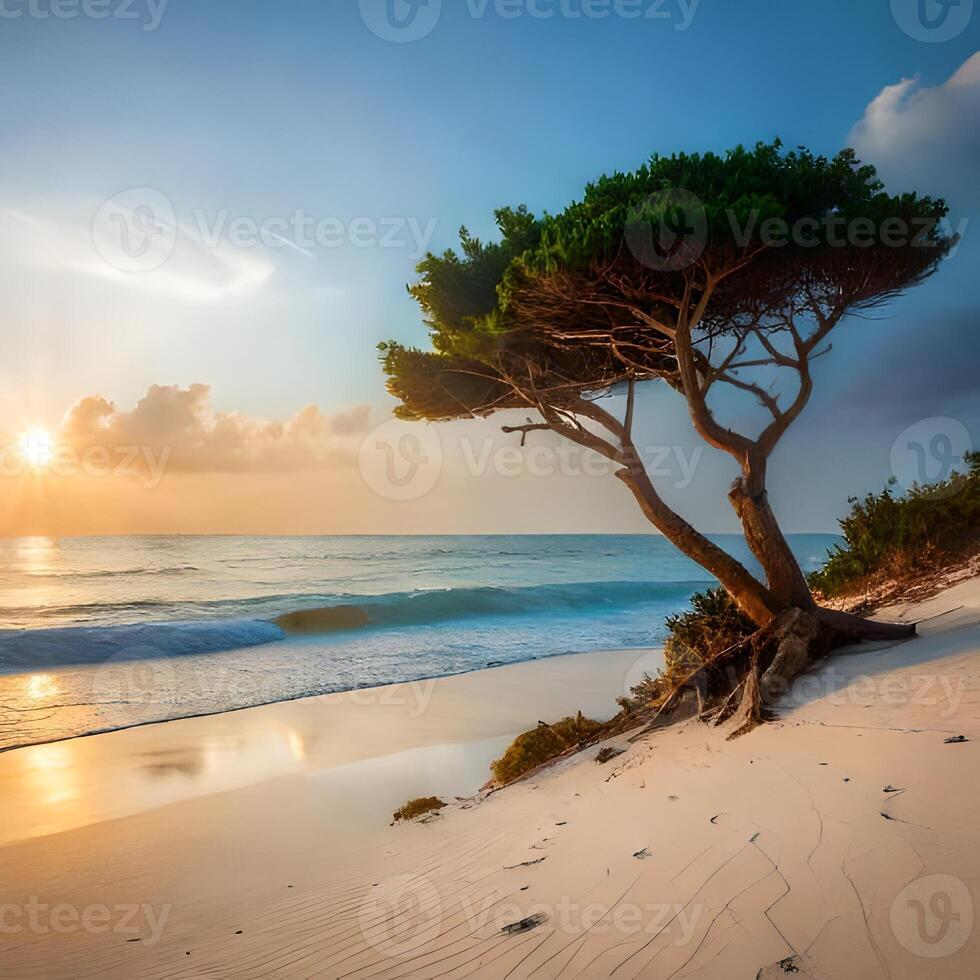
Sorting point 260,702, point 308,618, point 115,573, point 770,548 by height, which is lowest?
point 770,548

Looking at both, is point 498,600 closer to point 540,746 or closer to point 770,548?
point 540,746

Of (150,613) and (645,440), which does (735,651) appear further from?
(150,613)

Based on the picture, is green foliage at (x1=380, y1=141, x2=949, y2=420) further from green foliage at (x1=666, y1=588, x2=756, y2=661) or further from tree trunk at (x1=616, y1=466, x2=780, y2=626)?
green foliage at (x1=666, y1=588, x2=756, y2=661)

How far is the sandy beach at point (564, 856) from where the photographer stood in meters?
2.53

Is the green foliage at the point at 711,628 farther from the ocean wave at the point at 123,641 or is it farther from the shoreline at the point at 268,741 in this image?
the ocean wave at the point at 123,641

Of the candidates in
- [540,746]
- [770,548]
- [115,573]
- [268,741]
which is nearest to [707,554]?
[770,548]

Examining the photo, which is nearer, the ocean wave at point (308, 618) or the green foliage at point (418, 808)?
the green foliage at point (418, 808)

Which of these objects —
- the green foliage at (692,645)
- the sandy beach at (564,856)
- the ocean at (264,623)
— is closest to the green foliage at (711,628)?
the green foliage at (692,645)

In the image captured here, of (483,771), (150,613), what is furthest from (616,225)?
(150,613)

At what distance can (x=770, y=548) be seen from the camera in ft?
24.3

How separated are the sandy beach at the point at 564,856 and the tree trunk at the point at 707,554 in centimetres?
96

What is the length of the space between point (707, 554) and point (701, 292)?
3.19 m

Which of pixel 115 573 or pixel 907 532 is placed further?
pixel 115 573

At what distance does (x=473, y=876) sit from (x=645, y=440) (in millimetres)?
6542
